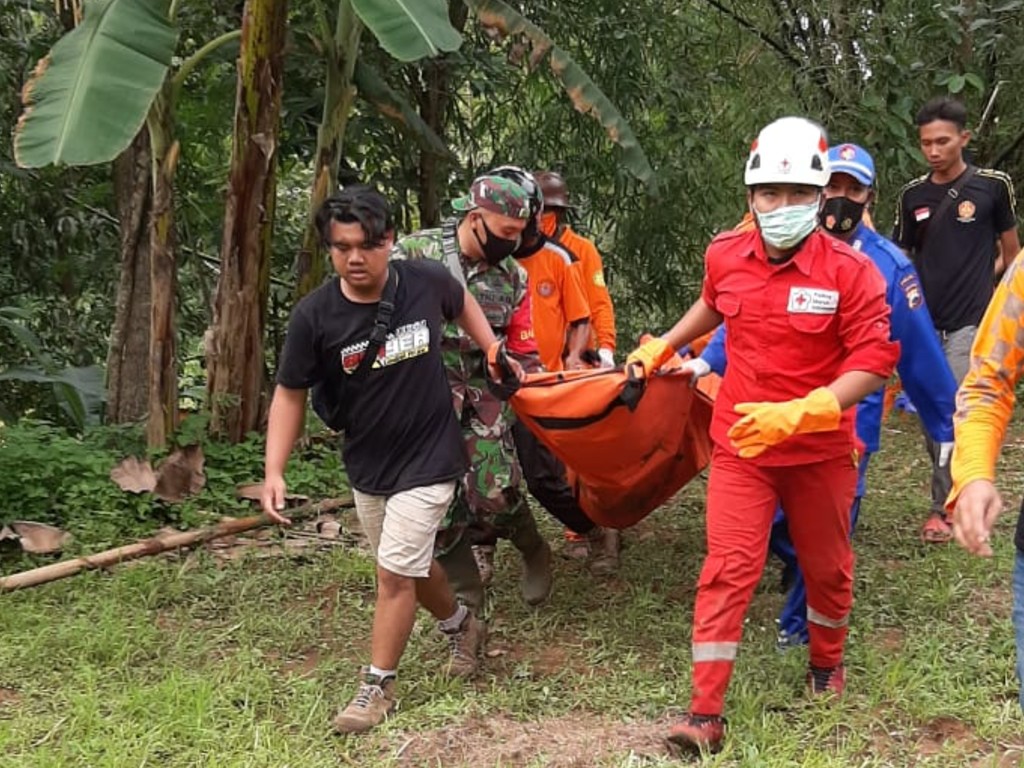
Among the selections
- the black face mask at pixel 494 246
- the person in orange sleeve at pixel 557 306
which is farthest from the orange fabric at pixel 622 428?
the person in orange sleeve at pixel 557 306

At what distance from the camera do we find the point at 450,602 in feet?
11.9

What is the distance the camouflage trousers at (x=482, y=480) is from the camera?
148 inches

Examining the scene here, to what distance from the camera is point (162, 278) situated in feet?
18.2

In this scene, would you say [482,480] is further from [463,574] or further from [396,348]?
[396,348]

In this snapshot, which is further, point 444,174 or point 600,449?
point 444,174

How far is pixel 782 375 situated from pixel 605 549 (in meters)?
1.89

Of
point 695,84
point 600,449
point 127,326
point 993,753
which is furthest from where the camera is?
point 695,84

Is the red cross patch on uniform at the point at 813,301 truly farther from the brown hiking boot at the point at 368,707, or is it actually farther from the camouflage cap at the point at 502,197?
the brown hiking boot at the point at 368,707

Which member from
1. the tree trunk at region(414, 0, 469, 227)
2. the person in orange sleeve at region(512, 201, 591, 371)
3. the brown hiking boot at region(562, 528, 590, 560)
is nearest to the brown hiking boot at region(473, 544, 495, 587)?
the brown hiking boot at region(562, 528, 590, 560)

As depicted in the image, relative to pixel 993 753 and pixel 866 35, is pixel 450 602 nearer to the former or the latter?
pixel 993 753

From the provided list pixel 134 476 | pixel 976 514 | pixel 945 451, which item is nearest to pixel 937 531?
pixel 945 451

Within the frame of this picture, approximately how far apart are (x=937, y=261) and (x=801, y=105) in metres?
2.73

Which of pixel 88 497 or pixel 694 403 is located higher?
pixel 694 403

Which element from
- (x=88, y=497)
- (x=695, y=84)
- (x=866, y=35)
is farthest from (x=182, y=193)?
(x=866, y=35)
